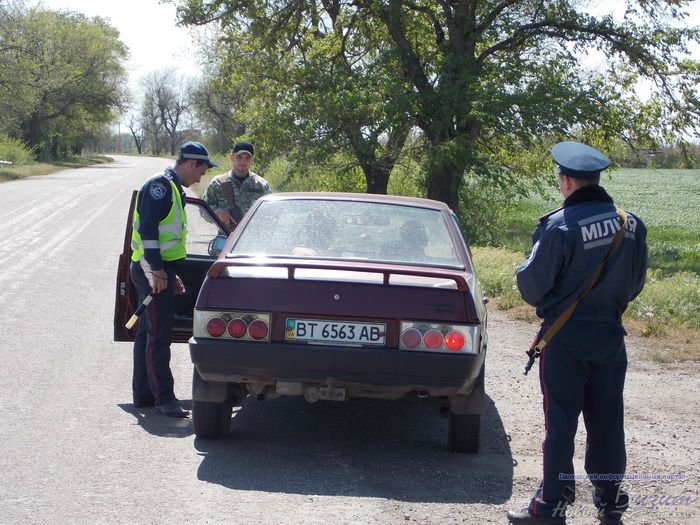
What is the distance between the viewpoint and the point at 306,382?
16.5 ft

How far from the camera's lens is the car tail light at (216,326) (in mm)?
4996

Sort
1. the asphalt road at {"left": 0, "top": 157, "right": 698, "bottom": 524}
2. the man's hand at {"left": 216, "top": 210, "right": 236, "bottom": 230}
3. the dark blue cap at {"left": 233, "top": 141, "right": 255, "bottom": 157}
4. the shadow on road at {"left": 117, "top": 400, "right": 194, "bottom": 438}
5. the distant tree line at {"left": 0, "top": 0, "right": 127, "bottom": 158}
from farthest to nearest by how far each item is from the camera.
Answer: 1. the distant tree line at {"left": 0, "top": 0, "right": 127, "bottom": 158}
2. the dark blue cap at {"left": 233, "top": 141, "right": 255, "bottom": 157}
3. the man's hand at {"left": 216, "top": 210, "right": 236, "bottom": 230}
4. the shadow on road at {"left": 117, "top": 400, "right": 194, "bottom": 438}
5. the asphalt road at {"left": 0, "top": 157, "right": 698, "bottom": 524}

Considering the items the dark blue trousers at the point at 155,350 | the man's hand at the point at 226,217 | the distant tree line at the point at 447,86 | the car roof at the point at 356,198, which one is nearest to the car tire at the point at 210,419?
the dark blue trousers at the point at 155,350

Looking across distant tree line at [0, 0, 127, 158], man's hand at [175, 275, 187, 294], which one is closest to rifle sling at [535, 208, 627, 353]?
man's hand at [175, 275, 187, 294]

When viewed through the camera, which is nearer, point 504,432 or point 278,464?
point 278,464

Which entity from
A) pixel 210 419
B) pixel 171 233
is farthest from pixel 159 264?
pixel 210 419

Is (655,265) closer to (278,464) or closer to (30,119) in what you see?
(278,464)

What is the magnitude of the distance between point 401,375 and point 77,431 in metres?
2.05

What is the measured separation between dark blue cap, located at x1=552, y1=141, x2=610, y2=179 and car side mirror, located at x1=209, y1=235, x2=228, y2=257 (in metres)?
2.88

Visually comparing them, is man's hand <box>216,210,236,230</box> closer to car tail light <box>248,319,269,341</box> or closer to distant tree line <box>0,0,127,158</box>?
car tail light <box>248,319,269,341</box>

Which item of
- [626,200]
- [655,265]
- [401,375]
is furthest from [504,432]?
[626,200]

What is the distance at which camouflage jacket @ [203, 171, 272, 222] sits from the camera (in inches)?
341

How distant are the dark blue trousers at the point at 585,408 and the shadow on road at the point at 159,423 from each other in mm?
2423

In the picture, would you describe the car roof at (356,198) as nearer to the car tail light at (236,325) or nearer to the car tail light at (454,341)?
the car tail light at (236,325)
